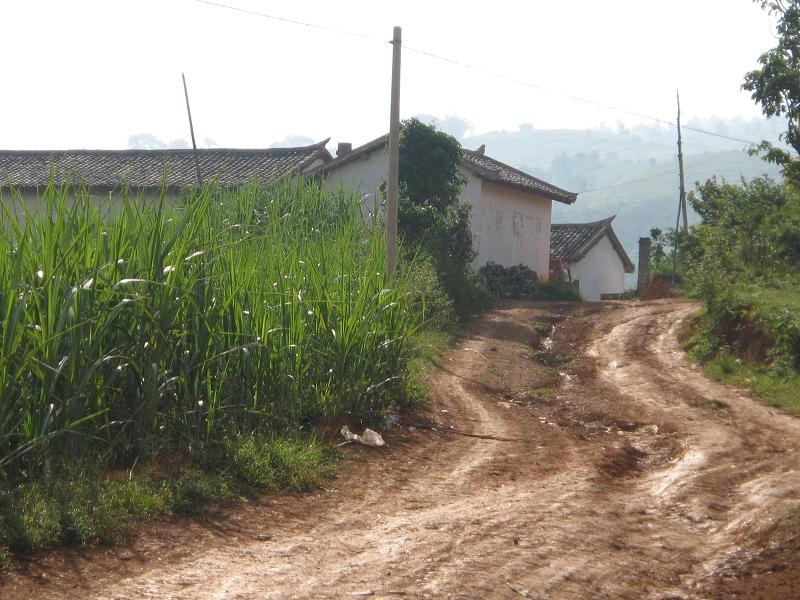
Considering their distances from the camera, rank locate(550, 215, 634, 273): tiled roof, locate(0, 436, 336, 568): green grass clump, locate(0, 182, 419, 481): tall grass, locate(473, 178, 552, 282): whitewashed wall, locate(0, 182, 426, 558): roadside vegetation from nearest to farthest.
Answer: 1. locate(0, 436, 336, 568): green grass clump
2. locate(0, 182, 426, 558): roadside vegetation
3. locate(0, 182, 419, 481): tall grass
4. locate(473, 178, 552, 282): whitewashed wall
5. locate(550, 215, 634, 273): tiled roof

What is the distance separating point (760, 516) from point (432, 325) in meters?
10.3

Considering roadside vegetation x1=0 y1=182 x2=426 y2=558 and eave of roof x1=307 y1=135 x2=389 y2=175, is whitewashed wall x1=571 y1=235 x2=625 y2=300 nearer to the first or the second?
eave of roof x1=307 y1=135 x2=389 y2=175

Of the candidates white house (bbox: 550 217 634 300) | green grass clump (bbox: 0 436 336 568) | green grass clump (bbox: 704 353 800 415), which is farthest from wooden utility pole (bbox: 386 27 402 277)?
white house (bbox: 550 217 634 300)

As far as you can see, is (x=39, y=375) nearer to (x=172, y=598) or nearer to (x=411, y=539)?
(x=172, y=598)

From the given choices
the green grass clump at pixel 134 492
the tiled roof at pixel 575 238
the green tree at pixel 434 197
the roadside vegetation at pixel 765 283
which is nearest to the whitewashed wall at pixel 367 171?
the green tree at pixel 434 197

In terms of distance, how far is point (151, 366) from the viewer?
6.34 meters

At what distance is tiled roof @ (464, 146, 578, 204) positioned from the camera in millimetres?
26562

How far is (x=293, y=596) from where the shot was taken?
4395mm

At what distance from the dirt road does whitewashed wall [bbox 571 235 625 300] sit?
87.5 feet

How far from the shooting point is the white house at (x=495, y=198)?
26.6 meters

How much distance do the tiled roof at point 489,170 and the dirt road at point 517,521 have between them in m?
15.6

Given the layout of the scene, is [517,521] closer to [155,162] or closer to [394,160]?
[394,160]

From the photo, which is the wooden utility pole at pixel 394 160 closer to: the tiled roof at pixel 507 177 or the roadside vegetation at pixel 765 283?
the roadside vegetation at pixel 765 283

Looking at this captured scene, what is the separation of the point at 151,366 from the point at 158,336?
23cm
